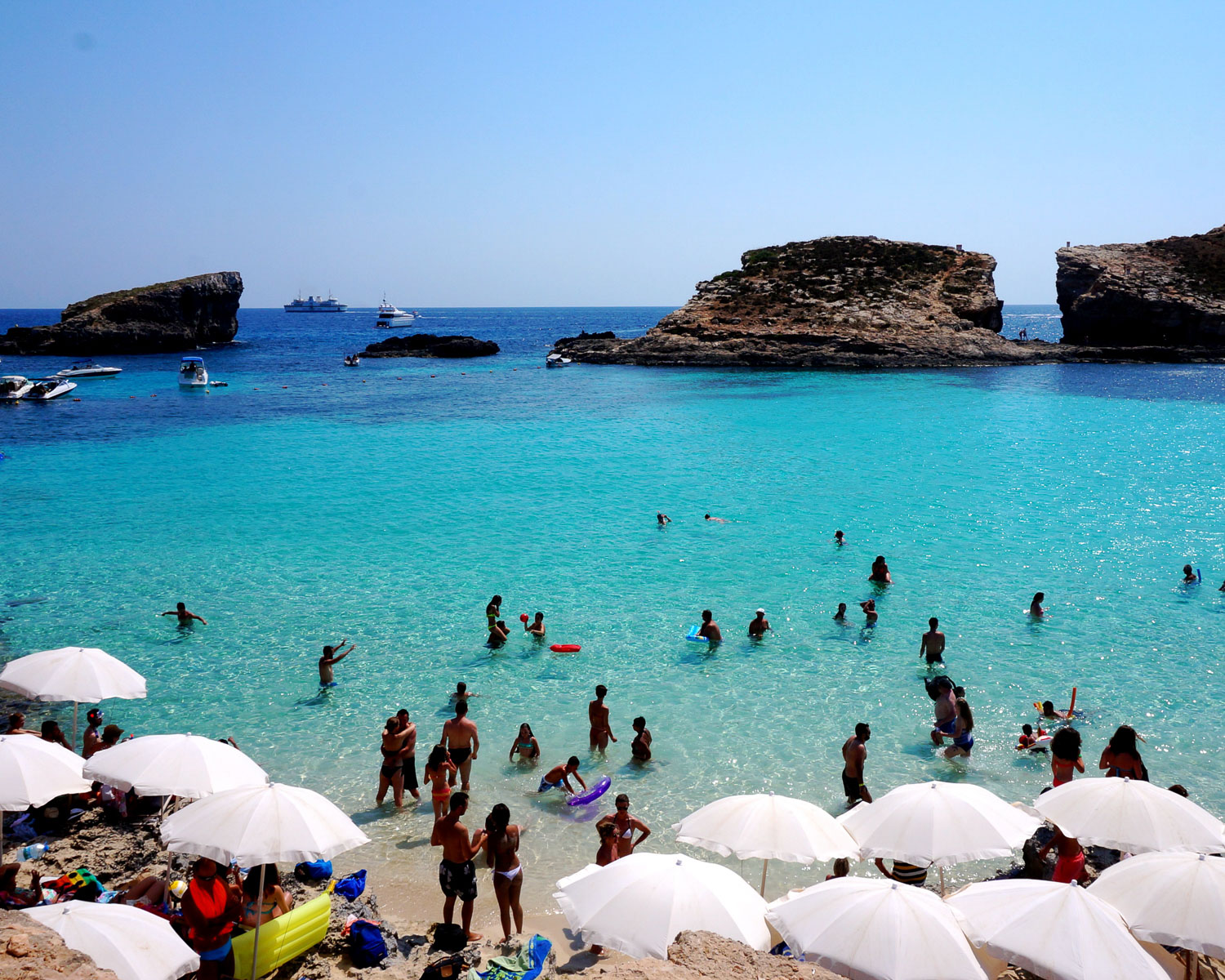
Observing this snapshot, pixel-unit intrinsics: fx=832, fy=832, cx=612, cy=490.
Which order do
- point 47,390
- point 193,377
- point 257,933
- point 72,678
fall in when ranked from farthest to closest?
point 193,377 < point 47,390 < point 72,678 < point 257,933

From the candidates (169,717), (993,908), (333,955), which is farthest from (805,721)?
(169,717)

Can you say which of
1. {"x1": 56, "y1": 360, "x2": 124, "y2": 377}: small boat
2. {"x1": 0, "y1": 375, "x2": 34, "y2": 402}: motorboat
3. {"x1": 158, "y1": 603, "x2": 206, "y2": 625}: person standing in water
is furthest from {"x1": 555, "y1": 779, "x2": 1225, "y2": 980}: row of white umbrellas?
{"x1": 56, "y1": 360, "x2": 124, "y2": 377}: small boat

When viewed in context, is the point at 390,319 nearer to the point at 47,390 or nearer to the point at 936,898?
the point at 47,390

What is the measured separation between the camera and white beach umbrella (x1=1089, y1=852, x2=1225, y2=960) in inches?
236

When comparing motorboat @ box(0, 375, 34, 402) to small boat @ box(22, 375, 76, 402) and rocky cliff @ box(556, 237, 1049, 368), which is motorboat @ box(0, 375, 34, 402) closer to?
small boat @ box(22, 375, 76, 402)

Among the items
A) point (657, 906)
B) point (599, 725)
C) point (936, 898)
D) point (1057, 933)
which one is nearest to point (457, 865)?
point (657, 906)

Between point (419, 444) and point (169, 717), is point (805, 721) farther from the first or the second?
point (419, 444)

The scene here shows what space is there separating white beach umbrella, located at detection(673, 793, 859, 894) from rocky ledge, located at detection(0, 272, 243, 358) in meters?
98.5

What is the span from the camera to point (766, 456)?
33844 mm

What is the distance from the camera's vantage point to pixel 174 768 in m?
8.15

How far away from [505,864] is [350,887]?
190cm

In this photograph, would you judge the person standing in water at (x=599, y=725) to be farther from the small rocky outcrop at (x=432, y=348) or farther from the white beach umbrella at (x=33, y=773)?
the small rocky outcrop at (x=432, y=348)

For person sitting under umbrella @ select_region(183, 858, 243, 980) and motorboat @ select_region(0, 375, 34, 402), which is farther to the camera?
motorboat @ select_region(0, 375, 34, 402)

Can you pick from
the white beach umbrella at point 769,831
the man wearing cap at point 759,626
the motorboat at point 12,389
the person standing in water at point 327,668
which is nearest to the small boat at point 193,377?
the motorboat at point 12,389
